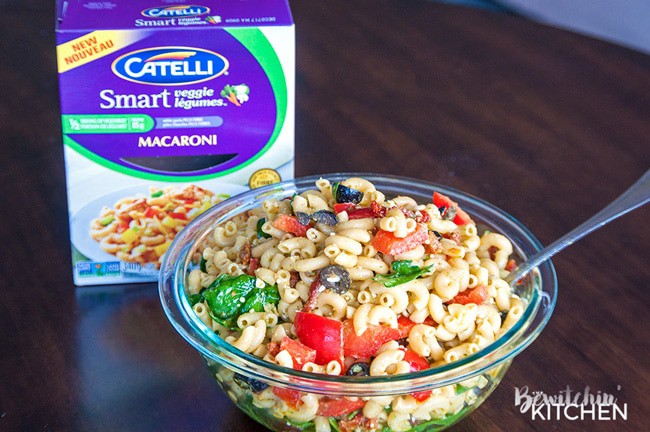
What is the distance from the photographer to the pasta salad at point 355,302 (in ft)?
3.46

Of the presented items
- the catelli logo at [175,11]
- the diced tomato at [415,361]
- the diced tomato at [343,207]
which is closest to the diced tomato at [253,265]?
the diced tomato at [343,207]

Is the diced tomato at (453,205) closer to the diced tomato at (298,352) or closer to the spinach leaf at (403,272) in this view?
the spinach leaf at (403,272)

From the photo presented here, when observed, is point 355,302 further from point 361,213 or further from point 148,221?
point 148,221

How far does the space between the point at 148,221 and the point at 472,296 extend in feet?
1.61

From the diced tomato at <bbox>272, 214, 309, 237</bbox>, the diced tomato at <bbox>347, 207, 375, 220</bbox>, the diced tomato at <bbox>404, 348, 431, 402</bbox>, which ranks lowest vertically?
the diced tomato at <bbox>404, 348, 431, 402</bbox>

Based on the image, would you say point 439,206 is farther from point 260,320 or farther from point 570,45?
point 570,45

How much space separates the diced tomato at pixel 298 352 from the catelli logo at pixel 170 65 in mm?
413

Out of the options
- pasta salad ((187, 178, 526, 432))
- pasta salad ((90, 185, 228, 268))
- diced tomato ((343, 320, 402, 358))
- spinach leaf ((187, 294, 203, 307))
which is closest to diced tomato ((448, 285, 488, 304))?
pasta salad ((187, 178, 526, 432))

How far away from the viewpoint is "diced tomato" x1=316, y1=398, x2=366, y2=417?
103 cm

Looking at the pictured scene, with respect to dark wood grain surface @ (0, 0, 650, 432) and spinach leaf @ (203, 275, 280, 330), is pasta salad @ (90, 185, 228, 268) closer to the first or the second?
dark wood grain surface @ (0, 0, 650, 432)

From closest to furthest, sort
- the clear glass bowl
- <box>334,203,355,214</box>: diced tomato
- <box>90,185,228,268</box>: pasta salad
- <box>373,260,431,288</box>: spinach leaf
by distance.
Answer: the clear glass bowl → <box>373,260,431,288</box>: spinach leaf → <box>334,203,355,214</box>: diced tomato → <box>90,185,228,268</box>: pasta salad

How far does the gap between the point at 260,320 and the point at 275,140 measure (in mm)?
346

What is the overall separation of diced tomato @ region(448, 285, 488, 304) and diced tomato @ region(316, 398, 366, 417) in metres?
0.19

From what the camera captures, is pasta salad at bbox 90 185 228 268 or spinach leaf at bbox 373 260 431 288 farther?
pasta salad at bbox 90 185 228 268
